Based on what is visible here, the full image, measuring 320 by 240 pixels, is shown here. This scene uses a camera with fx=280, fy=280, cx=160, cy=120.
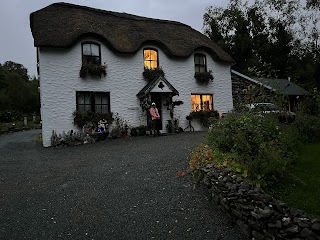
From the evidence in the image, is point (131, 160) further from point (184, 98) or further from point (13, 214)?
point (184, 98)

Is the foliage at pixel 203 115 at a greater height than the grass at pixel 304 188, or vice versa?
the foliage at pixel 203 115

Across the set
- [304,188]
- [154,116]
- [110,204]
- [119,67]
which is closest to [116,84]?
[119,67]

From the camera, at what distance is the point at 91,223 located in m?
4.46

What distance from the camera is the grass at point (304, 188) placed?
4.00 meters

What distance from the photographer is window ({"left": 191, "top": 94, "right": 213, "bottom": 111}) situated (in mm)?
18266

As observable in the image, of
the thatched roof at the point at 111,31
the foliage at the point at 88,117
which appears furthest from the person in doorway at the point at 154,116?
the thatched roof at the point at 111,31

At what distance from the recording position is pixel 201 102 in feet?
60.8

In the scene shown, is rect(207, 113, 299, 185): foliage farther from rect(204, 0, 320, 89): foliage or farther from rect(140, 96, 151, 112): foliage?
rect(204, 0, 320, 89): foliage

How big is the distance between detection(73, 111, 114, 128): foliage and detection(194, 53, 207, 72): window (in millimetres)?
6919

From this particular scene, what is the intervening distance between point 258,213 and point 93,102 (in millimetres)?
12980

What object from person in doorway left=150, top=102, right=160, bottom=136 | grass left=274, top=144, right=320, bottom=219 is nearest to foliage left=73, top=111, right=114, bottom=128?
person in doorway left=150, top=102, right=160, bottom=136

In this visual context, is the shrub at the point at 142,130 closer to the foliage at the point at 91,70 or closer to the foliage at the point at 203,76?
the foliage at the point at 91,70

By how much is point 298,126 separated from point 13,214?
8.48 meters

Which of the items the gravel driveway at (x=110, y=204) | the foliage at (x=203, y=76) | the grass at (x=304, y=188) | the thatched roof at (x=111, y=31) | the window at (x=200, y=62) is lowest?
the gravel driveway at (x=110, y=204)
